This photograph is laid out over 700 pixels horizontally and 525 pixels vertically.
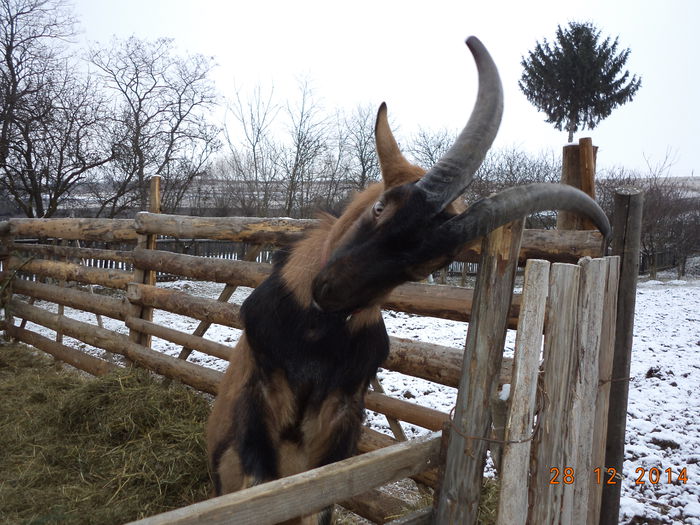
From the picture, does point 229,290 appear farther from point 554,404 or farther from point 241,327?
point 554,404

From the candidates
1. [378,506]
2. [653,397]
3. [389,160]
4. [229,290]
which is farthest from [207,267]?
[653,397]

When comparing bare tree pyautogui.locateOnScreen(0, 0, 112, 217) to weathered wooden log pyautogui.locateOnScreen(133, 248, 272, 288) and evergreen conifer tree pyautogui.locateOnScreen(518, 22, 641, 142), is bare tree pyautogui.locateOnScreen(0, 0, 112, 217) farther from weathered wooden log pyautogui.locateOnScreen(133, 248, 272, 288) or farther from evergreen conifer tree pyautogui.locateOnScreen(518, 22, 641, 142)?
evergreen conifer tree pyautogui.locateOnScreen(518, 22, 641, 142)

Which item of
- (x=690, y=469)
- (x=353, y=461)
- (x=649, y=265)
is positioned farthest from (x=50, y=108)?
(x=649, y=265)

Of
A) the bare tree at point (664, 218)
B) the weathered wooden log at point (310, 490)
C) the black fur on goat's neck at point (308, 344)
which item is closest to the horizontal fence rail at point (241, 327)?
the weathered wooden log at point (310, 490)

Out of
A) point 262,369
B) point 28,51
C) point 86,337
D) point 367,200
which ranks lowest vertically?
point 86,337

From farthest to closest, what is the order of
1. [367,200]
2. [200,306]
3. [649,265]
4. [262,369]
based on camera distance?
1. [649,265]
2. [200,306]
3. [262,369]
4. [367,200]

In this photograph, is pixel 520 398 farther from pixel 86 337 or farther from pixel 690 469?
pixel 86 337

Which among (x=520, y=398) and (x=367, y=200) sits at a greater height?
(x=367, y=200)

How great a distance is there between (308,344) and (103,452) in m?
2.77

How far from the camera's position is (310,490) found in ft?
5.51

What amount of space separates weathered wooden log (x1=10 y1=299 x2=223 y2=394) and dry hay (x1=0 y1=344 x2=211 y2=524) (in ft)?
0.51

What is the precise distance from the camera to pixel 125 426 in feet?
13.9

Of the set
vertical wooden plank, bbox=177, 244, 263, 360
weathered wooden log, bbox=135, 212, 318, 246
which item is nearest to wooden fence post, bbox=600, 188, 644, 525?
weathered wooden log, bbox=135, 212, 318, 246

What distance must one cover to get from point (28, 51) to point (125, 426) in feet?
36.5
